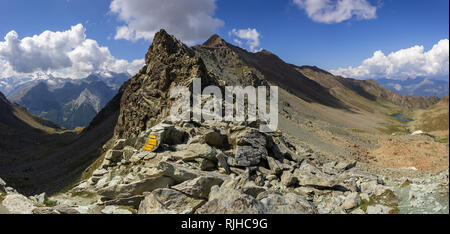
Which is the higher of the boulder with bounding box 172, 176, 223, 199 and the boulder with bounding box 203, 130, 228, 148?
the boulder with bounding box 203, 130, 228, 148

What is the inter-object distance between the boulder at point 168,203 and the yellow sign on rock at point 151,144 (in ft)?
20.7

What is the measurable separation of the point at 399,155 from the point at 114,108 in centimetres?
10778

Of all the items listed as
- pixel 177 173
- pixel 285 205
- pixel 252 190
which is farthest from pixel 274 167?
pixel 177 173

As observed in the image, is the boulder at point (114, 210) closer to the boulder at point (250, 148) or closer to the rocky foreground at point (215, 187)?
the rocky foreground at point (215, 187)

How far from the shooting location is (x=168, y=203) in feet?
36.9

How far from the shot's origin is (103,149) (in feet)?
203

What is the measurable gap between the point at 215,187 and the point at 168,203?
255 cm

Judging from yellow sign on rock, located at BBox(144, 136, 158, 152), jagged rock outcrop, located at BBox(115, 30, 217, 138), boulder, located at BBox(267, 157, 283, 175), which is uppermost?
jagged rock outcrop, located at BBox(115, 30, 217, 138)

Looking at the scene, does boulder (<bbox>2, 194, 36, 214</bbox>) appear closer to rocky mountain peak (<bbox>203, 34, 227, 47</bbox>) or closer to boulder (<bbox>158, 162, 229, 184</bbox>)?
boulder (<bbox>158, 162, 229, 184</bbox>)

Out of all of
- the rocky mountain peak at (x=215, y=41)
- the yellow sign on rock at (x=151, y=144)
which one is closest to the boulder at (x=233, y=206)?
the yellow sign on rock at (x=151, y=144)

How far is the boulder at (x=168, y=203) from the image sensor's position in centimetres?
1027

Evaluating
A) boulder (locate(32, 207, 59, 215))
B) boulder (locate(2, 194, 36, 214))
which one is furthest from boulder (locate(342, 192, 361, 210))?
boulder (locate(2, 194, 36, 214))

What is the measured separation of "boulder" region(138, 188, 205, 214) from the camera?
33.7ft

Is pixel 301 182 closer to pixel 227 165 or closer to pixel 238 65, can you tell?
pixel 227 165
